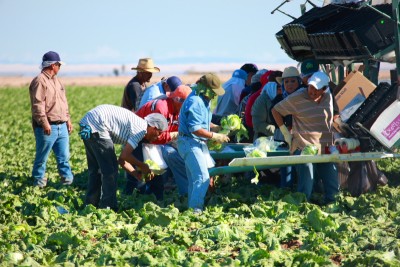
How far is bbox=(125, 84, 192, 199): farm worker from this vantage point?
10.8 m

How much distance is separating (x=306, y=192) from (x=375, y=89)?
1563mm

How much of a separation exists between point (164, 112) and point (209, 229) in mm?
2723

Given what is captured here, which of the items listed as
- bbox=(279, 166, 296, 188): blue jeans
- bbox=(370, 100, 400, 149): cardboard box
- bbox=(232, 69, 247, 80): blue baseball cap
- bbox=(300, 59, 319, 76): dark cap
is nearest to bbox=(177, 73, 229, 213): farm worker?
bbox=(300, 59, 319, 76): dark cap

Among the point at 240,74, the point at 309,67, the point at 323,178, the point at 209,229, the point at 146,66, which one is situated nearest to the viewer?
the point at 209,229

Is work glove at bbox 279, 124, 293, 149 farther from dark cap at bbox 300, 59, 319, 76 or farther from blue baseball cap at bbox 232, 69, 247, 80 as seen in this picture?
blue baseball cap at bbox 232, 69, 247, 80

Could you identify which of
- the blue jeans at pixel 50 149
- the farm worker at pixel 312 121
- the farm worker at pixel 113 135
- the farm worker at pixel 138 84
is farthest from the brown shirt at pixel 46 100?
the farm worker at pixel 312 121

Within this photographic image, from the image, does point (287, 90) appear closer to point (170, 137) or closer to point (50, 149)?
point (170, 137)

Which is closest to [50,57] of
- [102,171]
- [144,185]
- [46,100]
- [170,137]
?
[46,100]

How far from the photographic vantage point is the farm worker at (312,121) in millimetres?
10289

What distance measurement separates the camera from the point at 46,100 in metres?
12.8

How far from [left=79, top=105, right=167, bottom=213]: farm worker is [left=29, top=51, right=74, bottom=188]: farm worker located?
2644mm

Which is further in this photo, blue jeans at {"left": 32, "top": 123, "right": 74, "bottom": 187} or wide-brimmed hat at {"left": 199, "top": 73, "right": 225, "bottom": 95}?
blue jeans at {"left": 32, "top": 123, "right": 74, "bottom": 187}

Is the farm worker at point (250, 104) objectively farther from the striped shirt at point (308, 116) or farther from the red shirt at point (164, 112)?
the striped shirt at point (308, 116)

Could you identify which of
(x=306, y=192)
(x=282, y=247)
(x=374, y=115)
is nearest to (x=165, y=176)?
(x=306, y=192)
